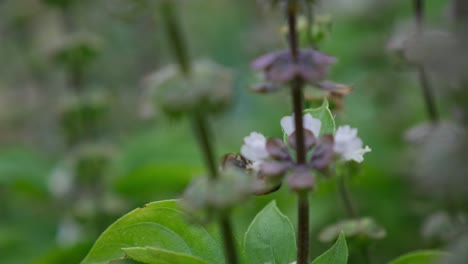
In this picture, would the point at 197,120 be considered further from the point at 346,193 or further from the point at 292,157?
the point at 346,193

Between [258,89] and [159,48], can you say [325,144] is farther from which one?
[159,48]

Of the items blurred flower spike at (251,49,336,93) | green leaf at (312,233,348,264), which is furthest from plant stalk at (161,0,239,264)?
green leaf at (312,233,348,264)

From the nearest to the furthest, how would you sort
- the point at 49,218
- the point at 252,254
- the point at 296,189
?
the point at 296,189
the point at 252,254
the point at 49,218

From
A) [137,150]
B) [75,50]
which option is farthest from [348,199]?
[137,150]

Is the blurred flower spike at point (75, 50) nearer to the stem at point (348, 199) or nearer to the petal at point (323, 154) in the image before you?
the stem at point (348, 199)

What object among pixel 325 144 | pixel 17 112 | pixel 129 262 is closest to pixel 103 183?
pixel 129 262

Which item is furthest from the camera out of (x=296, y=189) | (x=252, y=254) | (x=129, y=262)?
(x=129, y=262)
